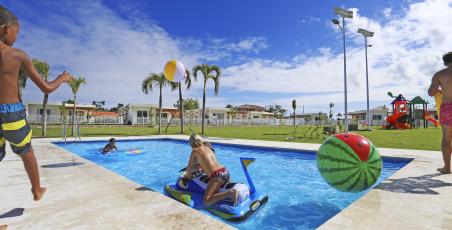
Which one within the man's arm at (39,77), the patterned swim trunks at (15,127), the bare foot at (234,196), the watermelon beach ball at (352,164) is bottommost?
the bare foot at (234,196)

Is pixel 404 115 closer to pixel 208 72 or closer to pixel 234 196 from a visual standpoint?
pixel 208 72

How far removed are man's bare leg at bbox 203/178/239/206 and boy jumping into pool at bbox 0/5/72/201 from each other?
2.57m

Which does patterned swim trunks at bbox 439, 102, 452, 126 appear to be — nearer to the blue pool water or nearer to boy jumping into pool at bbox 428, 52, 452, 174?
boy jumping into pool at bbox 428, 52, 452, 174

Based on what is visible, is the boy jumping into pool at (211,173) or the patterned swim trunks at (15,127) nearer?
the patterned swim trunks at (15,127)

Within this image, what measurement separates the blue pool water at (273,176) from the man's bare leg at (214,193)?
17.8 inches

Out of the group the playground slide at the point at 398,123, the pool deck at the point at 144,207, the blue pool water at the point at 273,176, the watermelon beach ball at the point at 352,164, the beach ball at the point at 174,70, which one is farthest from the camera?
the playground slide at the point at 398,123

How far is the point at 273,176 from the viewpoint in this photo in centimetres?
837

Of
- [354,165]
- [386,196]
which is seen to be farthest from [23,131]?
[386,196]

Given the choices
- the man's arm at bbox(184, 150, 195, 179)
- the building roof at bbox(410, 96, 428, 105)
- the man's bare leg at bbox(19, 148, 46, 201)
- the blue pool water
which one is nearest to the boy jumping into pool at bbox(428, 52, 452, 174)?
the blue pool water

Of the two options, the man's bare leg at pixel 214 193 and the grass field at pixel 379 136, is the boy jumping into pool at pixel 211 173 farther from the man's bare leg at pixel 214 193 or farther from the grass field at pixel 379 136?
the grass field at pixel 379 136

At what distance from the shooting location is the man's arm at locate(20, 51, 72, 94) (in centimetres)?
265

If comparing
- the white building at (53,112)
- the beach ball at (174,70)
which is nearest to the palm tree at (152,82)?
the beach ball at (174,70)

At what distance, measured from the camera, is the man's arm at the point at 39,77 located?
2.65m

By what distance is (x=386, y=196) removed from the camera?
13.2ft
